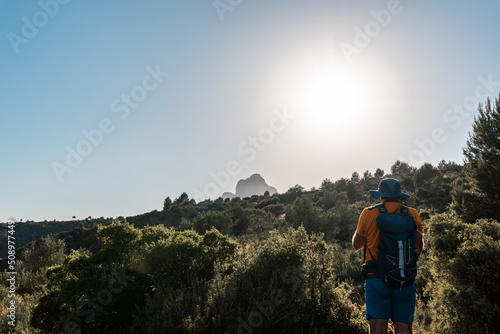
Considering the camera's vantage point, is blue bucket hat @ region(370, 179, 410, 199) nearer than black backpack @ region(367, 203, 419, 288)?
No

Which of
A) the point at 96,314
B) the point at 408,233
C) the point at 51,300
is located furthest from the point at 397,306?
the point at 51,300

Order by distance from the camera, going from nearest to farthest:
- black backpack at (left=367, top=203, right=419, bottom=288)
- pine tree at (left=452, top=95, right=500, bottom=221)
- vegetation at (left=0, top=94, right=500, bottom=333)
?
black backpack at (left=367, top=203, right=419, bottom=288) → vegetation at (left=0, top=94, right=500, bottom=333) → pine tree at (left=452, top=95, right=500, bottom=221)

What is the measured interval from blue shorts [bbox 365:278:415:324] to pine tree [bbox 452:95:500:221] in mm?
12263

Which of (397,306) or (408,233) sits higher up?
(408,233)

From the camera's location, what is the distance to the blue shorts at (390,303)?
10.3 feet

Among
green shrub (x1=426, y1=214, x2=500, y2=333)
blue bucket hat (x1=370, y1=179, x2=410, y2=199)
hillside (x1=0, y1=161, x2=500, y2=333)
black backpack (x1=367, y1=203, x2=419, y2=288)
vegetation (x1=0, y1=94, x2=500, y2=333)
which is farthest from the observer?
hillside (x1=0, y1=161, x2=500, y2=333)

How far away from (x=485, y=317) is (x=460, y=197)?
12268mm

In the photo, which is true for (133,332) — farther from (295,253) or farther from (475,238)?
(475,238)

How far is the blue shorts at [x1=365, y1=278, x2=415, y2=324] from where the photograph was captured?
10.3 ft

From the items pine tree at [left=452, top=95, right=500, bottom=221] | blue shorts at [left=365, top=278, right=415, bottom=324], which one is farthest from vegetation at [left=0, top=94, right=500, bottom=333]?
pine tree at [left=452, top=95, right=500, bottom=221]

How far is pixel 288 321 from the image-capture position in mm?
4113

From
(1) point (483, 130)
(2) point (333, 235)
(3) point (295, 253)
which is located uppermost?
(1) point (483, 130)

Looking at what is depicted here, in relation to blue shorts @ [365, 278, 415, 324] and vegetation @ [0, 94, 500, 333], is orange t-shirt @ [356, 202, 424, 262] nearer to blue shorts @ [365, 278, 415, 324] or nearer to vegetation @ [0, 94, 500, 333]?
blue shorts @ [365, 278, 415, 324]

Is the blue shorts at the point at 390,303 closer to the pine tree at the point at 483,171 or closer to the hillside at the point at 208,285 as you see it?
the hillside at the point at 208,285
